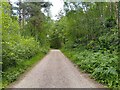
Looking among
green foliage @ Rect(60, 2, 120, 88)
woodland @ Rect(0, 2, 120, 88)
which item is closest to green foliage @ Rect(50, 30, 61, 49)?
woodland @ Rect(0, 2, 120, 88)

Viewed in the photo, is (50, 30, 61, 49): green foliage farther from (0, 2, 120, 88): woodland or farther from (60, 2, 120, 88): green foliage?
(60, 2, 120, 88): green foliage

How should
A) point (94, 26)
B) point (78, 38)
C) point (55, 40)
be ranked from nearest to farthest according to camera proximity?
point (94, 26) → point (78, 38) → point (55, 40)

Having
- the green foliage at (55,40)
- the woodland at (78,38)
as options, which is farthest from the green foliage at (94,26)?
the green foliage at (55,40)

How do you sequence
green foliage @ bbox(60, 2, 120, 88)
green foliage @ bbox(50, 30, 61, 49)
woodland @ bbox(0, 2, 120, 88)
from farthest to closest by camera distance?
green foliage @ bbox(50, 30, 61, 49), green foliage @ bbox(60, 2, 120, 88), woodland @ bbox(0, 2, 120, 88)

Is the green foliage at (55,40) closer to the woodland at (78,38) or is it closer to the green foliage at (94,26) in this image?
the woodland at (78,38)

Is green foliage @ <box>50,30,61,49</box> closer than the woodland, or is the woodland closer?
the woodland

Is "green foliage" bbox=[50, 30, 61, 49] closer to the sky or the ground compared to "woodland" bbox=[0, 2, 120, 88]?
closer to the ground

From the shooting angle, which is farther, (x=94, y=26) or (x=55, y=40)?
(x=55, y=40)

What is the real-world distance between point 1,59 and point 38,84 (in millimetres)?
2782

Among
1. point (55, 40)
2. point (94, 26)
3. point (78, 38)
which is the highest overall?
point (94, 26)

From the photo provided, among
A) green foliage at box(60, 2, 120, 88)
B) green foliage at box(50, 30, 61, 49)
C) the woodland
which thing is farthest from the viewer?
green foliage at box(50, 30, 61, 49)

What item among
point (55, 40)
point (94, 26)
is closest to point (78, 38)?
point (94, 26)

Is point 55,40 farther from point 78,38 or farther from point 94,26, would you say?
point 94,26

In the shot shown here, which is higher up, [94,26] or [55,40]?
[94,26]
